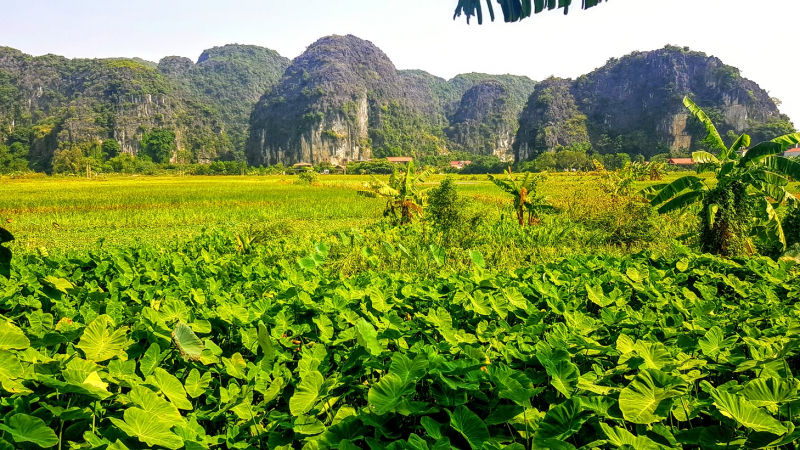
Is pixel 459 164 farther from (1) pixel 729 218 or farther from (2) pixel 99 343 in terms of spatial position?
(2) pixel 99 343

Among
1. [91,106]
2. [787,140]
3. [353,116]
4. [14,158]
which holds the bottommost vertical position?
[787,140]

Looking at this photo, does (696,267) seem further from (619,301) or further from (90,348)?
(90,348)

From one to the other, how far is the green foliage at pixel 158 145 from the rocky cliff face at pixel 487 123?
210 feet

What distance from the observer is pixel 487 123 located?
117125mm

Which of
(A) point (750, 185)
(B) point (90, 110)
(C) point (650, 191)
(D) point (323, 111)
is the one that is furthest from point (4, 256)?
(B) point (90, 110)

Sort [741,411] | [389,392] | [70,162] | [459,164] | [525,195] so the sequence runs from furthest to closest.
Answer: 1. [459,164]
2. [70,162]
3. [525,195]
4. [389,392]
5. [741,411]

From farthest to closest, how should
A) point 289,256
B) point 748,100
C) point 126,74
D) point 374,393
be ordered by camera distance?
point 126,74 → point 748,100 → point 289,256 → point 374,393

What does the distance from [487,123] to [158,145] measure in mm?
74041

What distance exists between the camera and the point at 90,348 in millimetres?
1249

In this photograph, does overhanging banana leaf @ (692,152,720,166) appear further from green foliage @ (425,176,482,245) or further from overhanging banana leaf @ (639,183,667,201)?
green foliage @ (425,176,482,245)

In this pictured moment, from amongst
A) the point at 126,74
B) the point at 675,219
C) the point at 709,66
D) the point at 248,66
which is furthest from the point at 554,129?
the point at 248,66

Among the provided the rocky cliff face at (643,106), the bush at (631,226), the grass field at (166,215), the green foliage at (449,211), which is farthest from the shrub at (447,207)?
the rocky cliff face at (643,106)

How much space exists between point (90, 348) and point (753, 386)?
5.15ft

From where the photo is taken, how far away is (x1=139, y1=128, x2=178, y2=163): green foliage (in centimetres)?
8531
